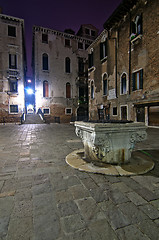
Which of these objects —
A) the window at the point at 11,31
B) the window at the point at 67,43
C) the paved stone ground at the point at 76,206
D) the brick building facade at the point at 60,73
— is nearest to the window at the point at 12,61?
the brick building facade at the point at 60,73

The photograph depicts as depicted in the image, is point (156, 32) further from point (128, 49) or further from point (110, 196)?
point (110, 196)

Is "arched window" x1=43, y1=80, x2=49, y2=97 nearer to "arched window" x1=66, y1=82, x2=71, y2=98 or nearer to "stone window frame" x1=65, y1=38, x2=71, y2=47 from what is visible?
"arched window" x1=66, y1=82, x2=71, y2=98

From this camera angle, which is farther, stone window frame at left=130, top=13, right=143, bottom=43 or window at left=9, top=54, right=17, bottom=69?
window at left=9, top=54, right=17, bottom=69

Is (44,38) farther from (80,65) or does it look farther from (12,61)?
(80,65)

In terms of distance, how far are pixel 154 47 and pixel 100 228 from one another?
11.5 metres

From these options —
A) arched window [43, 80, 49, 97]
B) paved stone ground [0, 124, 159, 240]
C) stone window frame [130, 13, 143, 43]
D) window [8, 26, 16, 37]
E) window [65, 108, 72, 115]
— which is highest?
window [8, 26, 16, 37]

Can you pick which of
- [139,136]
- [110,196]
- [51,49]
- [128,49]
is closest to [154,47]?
[128,49]

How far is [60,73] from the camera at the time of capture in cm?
2091

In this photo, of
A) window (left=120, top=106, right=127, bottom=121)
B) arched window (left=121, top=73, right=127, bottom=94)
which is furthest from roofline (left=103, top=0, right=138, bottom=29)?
window (left=120, top=106, right=127, bottom=121)

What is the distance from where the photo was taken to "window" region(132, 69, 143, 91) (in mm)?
10269

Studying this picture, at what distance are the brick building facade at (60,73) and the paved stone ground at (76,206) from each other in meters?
18.2

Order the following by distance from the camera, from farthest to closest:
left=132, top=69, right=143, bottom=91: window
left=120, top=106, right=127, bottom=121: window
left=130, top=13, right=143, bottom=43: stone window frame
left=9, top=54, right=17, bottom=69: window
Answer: left=9, top=54, right=17, bottom=69: window → left=120, top=106, right=127, bottom=121: window → left=132, top=69, right=143, bottom=91: window → left=130, top=13, right=143, bottom=43: stone window frame

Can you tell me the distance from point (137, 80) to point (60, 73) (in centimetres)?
1372

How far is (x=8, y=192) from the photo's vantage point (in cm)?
198
